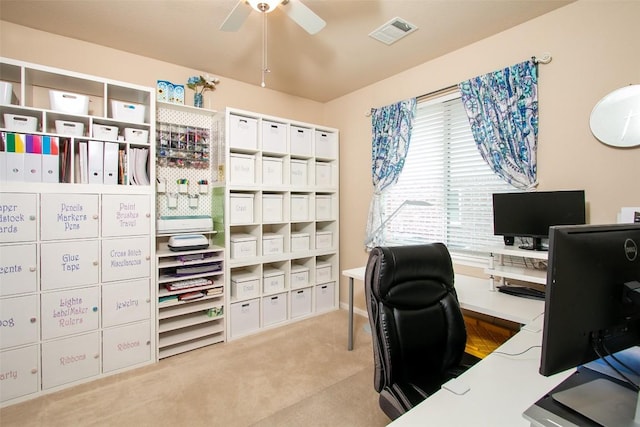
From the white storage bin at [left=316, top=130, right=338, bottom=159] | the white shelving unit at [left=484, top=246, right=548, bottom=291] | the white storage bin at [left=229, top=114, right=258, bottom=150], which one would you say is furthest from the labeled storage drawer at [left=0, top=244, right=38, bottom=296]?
the white shelving unit at [left=484, top=246, right=548, bottom=291]

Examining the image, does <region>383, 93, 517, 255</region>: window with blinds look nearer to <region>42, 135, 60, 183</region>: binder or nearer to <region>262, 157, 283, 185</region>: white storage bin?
<region>262, 157, 283, 185</region>: white storage bin

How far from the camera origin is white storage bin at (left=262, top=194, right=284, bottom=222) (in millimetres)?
→ 3129

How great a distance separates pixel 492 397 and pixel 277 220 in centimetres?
252

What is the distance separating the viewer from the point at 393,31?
2.37 m

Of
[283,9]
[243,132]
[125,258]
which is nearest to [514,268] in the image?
[283,9]

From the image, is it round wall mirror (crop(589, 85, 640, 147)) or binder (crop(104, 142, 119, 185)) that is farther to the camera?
binder (crop(104, 142, 119, 185))

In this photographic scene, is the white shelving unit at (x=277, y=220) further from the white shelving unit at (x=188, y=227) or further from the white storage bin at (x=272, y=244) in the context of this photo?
the white shelving unit at (x=188, y=227)

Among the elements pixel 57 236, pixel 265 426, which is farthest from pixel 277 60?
pixel 265 426

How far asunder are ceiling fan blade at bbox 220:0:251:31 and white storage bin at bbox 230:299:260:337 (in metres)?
2.32

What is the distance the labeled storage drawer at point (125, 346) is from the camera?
7.46 feet

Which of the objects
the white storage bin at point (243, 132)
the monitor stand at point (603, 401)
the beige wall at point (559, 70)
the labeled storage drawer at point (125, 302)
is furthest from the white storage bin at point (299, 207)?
the monitor stand at point (603, 401)

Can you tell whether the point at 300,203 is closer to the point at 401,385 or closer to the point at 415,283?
the point at 415,283

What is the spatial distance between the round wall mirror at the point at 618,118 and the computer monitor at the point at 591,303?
1.46 m

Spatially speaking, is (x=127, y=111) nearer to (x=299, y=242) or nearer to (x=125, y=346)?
(x=125, y=346)
